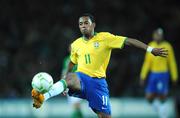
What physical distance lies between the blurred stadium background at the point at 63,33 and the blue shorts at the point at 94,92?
24.3ft

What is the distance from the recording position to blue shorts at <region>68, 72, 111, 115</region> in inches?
375

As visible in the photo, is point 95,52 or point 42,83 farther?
point 95,52

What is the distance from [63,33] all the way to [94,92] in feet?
30.4

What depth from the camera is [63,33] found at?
18.8 m

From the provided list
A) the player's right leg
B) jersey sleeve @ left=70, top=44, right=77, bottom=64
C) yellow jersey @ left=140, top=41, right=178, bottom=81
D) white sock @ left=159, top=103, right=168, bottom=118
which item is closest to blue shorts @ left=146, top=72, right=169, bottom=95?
yellow jersey @ left=140, top=41, right=178, bottom=81

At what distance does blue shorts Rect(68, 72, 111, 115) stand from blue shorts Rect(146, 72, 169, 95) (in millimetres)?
5707

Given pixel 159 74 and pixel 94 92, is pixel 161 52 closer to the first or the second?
pixel 94 92

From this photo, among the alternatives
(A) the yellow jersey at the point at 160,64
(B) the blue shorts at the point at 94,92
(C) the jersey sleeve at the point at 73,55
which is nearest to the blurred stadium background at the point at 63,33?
(A) the yellow jersey at the point at 160,64

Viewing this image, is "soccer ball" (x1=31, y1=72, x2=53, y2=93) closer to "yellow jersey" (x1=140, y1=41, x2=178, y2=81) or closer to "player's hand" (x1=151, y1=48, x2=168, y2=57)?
"player's hand" (x1=151, y1=48, x2=168, y2=57)

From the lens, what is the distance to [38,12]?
63.2 ft

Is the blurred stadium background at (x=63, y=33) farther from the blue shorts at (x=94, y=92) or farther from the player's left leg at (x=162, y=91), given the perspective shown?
the blue shorts at (x=94, y=92)

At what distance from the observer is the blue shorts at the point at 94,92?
9.53 metres

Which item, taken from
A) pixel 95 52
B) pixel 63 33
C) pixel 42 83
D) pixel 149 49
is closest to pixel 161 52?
pixel 149 49

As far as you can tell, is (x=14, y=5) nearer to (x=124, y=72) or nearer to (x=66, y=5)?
(x=66, y=5)
